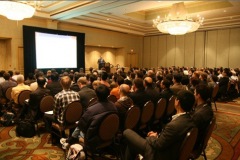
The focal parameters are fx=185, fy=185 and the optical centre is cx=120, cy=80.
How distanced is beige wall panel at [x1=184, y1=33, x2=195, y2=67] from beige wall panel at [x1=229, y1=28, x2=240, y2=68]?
2710mm

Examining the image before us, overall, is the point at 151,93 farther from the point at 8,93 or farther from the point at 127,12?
the point at 127,12

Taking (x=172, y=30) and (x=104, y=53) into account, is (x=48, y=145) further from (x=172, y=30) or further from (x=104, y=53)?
(x=104, y=53)

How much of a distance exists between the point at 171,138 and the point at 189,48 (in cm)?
1493

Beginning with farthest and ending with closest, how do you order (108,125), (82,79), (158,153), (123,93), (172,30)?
(172,30), (82,79), (123,93), (108,125), (158,153)

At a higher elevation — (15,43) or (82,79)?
(15,43)

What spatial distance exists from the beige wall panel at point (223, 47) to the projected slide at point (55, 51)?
34.9 feet

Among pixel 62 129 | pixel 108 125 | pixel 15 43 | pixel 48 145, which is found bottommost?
pixel 48 145

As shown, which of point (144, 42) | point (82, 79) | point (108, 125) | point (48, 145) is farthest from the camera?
point (144, 42)

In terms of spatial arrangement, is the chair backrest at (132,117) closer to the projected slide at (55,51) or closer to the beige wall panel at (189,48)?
the projected slide at (55,51)

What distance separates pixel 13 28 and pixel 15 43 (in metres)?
0.76

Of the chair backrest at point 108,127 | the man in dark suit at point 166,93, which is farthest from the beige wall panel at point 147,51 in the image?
the chair backrest at point 108,127

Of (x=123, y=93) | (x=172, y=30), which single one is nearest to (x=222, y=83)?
(x=172, y=30)

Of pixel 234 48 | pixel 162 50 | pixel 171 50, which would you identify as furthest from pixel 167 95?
pixel 162 50

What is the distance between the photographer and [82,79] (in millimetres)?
3727
